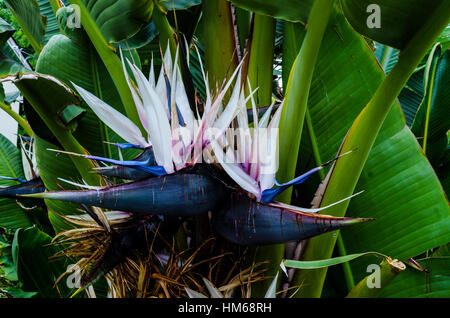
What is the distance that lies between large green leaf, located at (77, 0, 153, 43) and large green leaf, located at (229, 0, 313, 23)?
141 millimetres

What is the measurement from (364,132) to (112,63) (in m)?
0.36

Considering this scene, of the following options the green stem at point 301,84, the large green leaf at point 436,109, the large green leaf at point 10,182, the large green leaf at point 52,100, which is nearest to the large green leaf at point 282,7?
the green stem at point 301,84

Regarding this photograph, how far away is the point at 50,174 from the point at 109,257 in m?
0.35

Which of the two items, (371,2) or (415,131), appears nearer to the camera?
(371,2)

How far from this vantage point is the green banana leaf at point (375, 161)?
567mm

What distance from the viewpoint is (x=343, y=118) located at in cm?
62

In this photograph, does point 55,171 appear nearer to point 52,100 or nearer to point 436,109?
point 52,100

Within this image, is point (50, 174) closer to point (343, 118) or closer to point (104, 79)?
point (104, 79)

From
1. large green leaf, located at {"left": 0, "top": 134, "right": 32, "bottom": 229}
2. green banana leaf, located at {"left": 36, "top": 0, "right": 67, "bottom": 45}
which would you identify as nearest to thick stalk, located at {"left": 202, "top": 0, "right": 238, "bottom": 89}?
green banana leaf, located at {"left": 36, "top": 0, "right": 67, "bottom": 45}

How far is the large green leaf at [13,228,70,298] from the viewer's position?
0.70 meters

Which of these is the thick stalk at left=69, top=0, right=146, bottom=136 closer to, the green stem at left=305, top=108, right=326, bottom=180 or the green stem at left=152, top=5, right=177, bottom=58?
the green stem at left=152, top=5, right=177, bottom=58

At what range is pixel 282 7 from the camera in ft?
1.63
